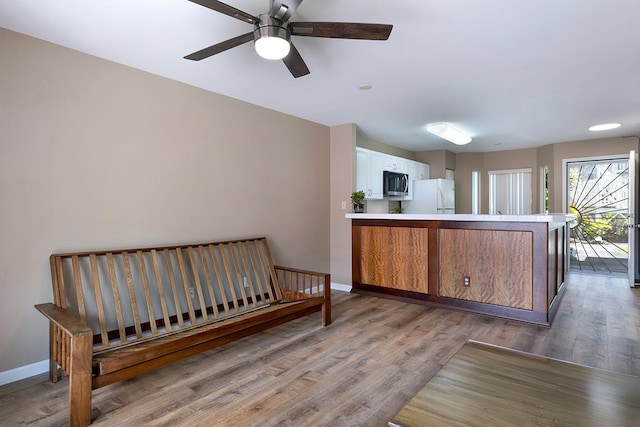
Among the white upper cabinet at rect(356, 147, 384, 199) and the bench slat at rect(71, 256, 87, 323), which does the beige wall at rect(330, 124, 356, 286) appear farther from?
the bench slat at rect(71, 256, 87, 323)

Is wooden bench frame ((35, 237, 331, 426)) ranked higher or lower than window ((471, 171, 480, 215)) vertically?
lower

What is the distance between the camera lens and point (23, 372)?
7.79 feet

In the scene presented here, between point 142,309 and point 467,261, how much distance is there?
3.28m

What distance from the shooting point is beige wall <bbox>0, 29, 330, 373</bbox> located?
2.35 meters

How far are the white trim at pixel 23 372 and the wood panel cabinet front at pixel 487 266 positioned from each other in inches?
146

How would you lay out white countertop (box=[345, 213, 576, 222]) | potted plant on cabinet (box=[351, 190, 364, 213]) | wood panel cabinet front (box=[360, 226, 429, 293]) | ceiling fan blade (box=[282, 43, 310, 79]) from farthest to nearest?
potted plant on cabinet (box=[351, 190, 364, 213]) → wood panel cabinet front (box=[360, 226, 429, 293]) → white countertop (box=[345, 213, 576, 222]) → ceiling fan blade (box=[282, 43, 310, 79])

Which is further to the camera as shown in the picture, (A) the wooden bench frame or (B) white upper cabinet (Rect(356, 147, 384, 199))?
(B) white upper cabinet (Rect(356, 147, 384, 199))

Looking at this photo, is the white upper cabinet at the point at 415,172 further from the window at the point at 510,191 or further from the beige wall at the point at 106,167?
the beige wall at the point at 106,167

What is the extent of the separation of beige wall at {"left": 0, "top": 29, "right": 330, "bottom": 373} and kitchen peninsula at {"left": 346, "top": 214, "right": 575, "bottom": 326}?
1318 millimetres

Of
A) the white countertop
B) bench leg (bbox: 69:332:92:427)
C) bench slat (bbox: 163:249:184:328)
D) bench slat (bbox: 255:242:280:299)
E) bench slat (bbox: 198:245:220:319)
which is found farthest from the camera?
bench slat (bbox: 255:242:280:299)

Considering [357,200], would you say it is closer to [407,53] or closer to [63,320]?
[407,53]

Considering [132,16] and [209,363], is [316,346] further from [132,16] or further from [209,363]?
[132,16]

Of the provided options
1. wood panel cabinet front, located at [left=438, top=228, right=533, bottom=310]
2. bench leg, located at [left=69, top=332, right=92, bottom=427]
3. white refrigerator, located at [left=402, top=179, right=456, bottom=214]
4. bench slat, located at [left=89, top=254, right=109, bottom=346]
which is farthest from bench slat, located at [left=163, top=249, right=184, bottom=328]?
white refrigerator, located at [left=402, top=179, right=456, bottom=214]

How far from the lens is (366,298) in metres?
4.39
